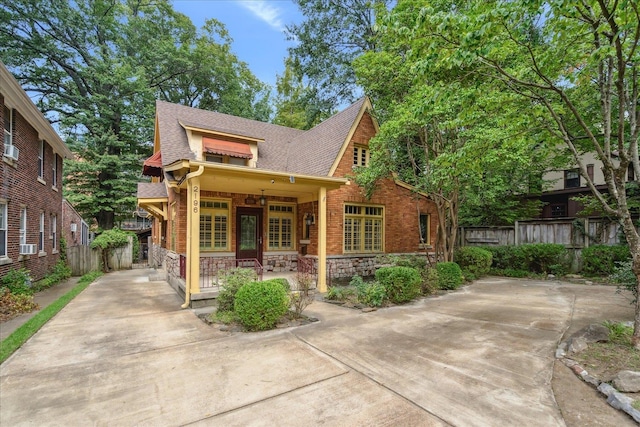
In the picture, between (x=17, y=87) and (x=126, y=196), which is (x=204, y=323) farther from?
(x=126, y=196)

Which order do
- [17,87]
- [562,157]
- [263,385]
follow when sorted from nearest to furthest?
[263,385], [17,87], [562,157]

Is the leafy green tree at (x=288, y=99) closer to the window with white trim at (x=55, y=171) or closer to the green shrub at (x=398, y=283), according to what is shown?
the window with white trim at (x=55, y=171)

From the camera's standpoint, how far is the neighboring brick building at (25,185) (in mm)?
8680

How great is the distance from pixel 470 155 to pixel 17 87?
11515mm

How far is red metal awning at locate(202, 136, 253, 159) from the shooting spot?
11.4 metres

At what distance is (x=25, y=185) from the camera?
1005 cm

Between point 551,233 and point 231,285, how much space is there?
12.8m

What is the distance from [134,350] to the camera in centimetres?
501

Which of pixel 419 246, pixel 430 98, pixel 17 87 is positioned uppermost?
pixel 17 87

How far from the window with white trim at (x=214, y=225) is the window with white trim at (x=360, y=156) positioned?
5.21 metres

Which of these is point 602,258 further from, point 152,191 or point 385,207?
point 152,191

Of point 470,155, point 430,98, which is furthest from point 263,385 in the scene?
point 470,155

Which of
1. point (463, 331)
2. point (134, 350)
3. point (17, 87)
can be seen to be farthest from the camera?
point (17, 87)

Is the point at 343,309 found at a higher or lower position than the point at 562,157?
lower
